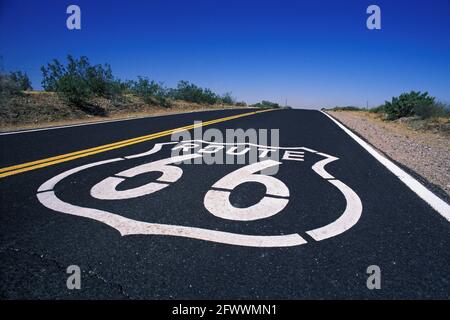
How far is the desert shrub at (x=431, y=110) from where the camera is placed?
1536cm

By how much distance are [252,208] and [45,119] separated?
11738 millimetres

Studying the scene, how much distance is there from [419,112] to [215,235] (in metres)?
18.3

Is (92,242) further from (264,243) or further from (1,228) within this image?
(264,243)

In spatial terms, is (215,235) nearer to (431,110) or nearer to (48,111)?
(48,111)

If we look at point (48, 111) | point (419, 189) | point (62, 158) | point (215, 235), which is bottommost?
point (215, 235)

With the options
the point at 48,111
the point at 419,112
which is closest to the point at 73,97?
the point at 48,111

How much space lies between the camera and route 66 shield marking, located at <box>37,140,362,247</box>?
2197mm

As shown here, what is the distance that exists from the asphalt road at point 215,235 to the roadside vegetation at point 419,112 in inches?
454

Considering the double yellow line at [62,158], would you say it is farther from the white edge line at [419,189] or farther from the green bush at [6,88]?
the green bush at [6,88]

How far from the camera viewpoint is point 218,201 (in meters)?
2.88

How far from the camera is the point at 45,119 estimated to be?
11.3 meters
